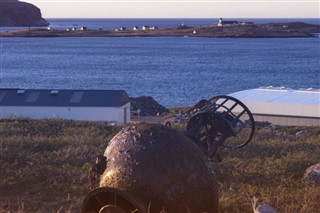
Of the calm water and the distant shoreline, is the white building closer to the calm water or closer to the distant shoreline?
the calm water

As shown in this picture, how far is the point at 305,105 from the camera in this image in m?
36.8

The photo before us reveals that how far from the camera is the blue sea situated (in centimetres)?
7281

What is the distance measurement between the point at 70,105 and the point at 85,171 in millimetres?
19663

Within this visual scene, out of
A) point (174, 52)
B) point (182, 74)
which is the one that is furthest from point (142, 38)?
point (182, 74)

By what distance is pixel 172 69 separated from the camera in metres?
97.2

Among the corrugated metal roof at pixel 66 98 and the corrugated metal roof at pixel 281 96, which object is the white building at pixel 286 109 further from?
the corrugated metal roof at pixel 66 98

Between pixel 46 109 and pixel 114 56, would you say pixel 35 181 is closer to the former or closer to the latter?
pixel 46 109

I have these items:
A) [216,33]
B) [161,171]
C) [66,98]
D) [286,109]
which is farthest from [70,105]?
[216,33]

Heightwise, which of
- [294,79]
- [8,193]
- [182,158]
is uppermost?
[182,158]

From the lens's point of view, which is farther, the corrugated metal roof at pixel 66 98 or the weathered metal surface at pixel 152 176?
the corrugated metal roof at pixel 66 98

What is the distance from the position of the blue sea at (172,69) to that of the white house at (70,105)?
24789 millimetres

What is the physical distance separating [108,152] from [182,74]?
80.6 metres

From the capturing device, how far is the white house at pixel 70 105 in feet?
104

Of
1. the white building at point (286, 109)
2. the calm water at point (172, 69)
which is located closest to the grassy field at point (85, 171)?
the white building at point (286, 109)
